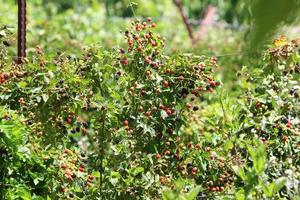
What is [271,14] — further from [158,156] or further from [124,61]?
[124,61]

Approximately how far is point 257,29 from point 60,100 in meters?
2.88

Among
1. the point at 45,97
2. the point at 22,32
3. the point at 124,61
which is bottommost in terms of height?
the point at 45,97

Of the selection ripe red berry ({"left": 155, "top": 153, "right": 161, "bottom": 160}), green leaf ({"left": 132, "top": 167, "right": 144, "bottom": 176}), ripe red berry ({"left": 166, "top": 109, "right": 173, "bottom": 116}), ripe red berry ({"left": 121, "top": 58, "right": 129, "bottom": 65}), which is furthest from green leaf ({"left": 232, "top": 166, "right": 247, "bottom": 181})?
ripe red berry ({"left": 121, "top": 58, "right": 129, "bottom": 65})

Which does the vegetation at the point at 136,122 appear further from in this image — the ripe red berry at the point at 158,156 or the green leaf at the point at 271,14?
the green leaf at the point at 271,14

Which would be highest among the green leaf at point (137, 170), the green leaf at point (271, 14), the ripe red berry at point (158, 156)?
the ripe red berry at point (158, 156)

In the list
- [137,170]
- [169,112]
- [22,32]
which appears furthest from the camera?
[22,32]

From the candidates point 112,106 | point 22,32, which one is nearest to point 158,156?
point 112,106

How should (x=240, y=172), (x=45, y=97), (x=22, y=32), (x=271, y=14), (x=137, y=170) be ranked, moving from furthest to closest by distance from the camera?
(x=22, y=32) < (x=45, y=97) < (x=137, y=170) < (x=240, y=172) < (x=271, y=14)

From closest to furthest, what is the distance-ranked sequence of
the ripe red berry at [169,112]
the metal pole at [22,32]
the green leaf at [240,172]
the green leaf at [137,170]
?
the green leaf at [240,172] < the green leaf at [137,170] < the ripe red berry at [169,112] < the metal pole at [22,32]

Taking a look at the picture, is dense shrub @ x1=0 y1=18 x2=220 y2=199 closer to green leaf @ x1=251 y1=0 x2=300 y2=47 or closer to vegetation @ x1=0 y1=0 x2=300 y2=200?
vegetation @ x1=0 y1=0 x2=300 y2=200

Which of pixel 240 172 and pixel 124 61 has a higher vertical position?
pixel 124 61

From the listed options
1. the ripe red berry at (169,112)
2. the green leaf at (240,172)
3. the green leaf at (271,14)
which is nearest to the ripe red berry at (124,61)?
the ripe red berry at (169,112)

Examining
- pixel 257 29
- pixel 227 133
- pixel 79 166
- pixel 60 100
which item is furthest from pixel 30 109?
pixel 257 29

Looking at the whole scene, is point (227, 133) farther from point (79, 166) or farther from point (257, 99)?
point (79, 166)
